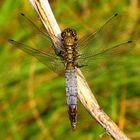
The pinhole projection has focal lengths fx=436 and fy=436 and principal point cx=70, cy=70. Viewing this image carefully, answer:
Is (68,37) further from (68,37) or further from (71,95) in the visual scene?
(71,95)

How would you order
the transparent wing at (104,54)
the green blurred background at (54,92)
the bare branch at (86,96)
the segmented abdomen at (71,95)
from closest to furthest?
1. the bare branch at (86,96)
2. the segmented abdomen at (71,95)
3. the transparent wing at (104,54)
4. the green blurred background at (54,92)

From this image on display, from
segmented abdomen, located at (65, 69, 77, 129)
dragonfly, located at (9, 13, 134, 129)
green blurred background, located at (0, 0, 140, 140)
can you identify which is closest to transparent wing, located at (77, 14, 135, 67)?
dragonfly, located at (9, 13, 134, 129)

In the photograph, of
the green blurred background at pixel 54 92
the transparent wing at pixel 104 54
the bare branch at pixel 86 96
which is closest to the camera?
the bare branch at pixel 86 96

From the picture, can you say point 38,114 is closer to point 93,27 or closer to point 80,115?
point 80,115

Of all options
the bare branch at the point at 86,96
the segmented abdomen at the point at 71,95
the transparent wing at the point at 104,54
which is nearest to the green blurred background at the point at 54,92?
the transparent wing at the point at 104,54

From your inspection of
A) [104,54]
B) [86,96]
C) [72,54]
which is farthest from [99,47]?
[86,96]

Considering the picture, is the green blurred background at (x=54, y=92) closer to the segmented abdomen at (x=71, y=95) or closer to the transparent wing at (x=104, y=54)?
the transparent wing at (x=104, y=54)
